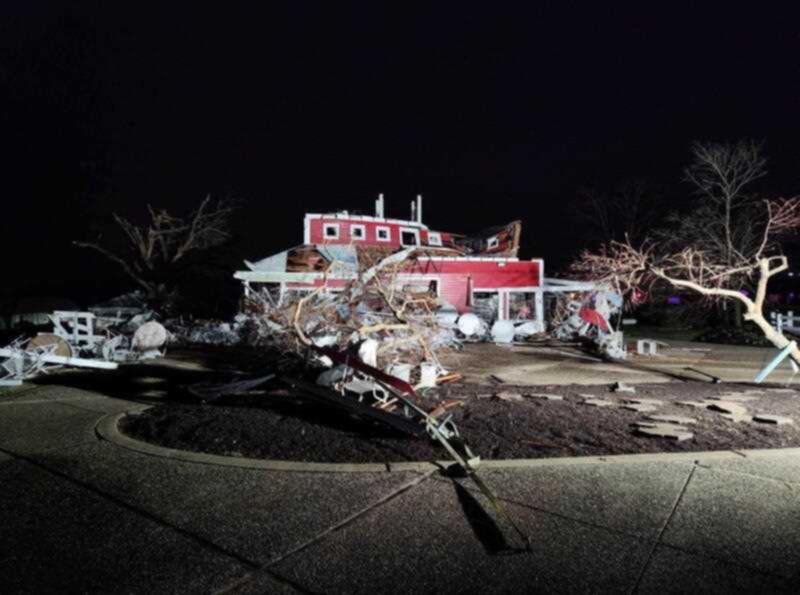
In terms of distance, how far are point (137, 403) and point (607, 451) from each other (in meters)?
5.93

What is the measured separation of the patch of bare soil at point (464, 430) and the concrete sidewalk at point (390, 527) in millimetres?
457

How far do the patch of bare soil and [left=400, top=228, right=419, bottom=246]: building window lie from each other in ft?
51.9

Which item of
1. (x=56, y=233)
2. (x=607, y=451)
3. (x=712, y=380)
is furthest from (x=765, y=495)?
(x=56, y=233)

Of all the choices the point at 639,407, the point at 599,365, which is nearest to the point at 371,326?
the point at 639,407

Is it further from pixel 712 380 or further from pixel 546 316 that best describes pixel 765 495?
pixel 546 316

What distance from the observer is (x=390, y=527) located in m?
3.08

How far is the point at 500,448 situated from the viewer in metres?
4.65

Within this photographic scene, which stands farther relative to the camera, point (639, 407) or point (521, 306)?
point (521, 306)

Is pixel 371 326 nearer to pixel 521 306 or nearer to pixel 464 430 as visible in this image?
pixel 464 430

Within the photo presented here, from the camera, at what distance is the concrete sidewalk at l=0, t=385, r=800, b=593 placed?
2.51 meters

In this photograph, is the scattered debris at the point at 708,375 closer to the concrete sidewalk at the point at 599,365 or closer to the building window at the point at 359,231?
the concrete sidewalk at the point at 599,365

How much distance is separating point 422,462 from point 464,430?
109 centimetres

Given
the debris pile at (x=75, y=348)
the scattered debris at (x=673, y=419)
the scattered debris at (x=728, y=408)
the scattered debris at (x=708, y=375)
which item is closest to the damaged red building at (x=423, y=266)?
the debris pile at (x=75, y=348)

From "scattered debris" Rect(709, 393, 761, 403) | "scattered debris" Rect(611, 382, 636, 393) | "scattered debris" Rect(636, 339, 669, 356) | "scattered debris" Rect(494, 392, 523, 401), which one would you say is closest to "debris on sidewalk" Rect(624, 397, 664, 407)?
"scattered debris" Rect(611, 382, 636, 393)
